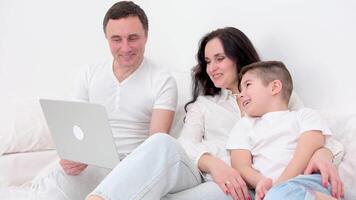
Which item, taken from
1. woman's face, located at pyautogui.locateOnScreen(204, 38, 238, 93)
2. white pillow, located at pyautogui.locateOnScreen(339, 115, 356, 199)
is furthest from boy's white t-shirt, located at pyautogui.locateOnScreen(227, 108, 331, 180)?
woman's face, located at pyautogui.locateOnScreen(204, 38, 238, 93)

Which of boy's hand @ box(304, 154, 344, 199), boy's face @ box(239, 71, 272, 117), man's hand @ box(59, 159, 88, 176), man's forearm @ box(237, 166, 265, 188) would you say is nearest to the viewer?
boy's hand @ box(304, 154, 344, 199)

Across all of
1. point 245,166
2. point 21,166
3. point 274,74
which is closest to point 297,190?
point 245,166

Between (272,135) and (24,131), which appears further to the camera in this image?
(24,131)

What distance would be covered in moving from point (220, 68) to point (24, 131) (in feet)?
2.83

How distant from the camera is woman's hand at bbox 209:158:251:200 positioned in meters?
1.20

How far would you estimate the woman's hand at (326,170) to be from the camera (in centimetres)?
112

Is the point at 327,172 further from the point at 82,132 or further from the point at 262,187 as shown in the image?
the point at 82,132

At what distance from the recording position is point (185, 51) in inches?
94.3

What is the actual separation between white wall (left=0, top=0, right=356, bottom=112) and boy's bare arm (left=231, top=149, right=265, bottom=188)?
1.48 feet

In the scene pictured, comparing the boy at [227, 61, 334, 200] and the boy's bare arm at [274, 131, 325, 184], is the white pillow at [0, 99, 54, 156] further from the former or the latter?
the boy's bare arm at [274, 131, 325, 184]

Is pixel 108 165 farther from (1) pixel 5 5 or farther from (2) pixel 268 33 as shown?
(1) pixel 5 5

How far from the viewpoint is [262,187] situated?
3.72ft

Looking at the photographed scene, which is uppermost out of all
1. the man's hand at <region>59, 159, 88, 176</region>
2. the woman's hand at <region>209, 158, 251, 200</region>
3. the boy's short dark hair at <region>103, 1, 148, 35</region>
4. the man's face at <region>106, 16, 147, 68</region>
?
the boy's short dark hair at <region>103, 1, 148, 35</region>

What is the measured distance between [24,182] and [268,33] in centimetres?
118
